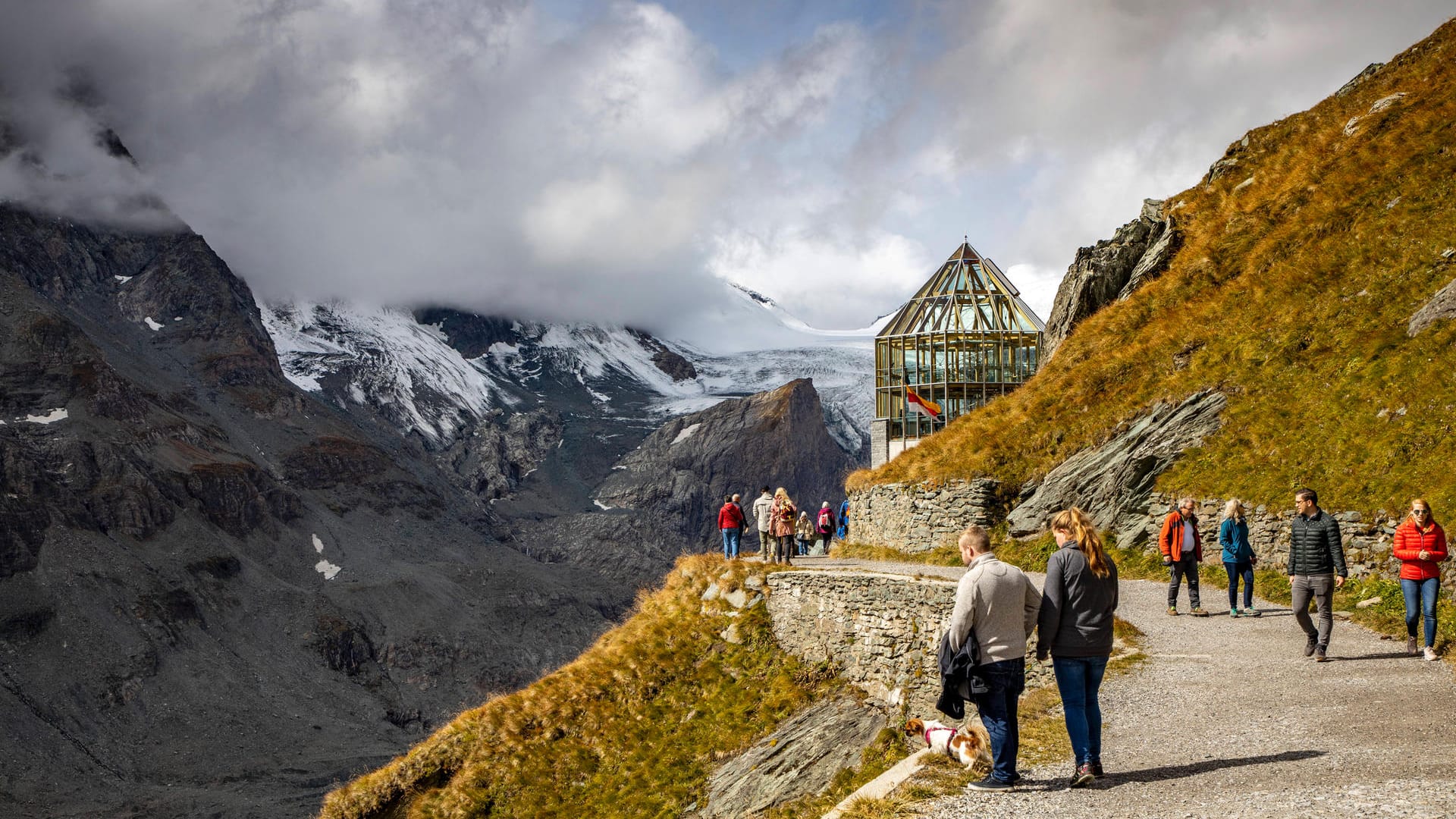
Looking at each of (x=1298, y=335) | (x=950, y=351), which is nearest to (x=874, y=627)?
(x=1298, y=335)

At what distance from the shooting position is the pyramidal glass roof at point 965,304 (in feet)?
185

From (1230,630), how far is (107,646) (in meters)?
189

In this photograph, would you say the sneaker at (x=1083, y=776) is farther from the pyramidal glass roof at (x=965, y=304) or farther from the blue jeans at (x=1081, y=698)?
the pyramidal glass roof at (x=965, y=304)

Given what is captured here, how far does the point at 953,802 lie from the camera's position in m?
11.0

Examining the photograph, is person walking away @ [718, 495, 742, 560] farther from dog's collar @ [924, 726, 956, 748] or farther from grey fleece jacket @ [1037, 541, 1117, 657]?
grey fleece jacket @ [1037, 541, 1117, 657]

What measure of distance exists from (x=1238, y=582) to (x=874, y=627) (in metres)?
6.67

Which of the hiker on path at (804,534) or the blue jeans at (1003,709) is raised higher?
the hiker on path at (804,534)

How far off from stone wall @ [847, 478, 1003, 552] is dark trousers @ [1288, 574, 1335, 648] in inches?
556

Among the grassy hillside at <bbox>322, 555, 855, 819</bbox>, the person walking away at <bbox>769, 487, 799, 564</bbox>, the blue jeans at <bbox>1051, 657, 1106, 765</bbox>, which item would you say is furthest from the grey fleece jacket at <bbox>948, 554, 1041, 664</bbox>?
the person walking away at <bbox>769, 487, 799, 564</bbox>

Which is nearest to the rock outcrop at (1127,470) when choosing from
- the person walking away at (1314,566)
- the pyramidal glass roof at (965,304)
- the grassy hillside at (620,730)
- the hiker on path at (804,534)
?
the grassy hillside at (620,730)

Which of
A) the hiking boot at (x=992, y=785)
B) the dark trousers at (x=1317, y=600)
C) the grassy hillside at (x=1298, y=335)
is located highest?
the grassy hillside at (x=1298, y=335)

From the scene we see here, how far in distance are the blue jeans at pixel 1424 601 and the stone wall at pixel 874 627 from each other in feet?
17.5

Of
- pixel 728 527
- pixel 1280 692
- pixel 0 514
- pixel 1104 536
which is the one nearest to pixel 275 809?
pixel 0 514

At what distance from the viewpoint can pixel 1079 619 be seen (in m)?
10.6
